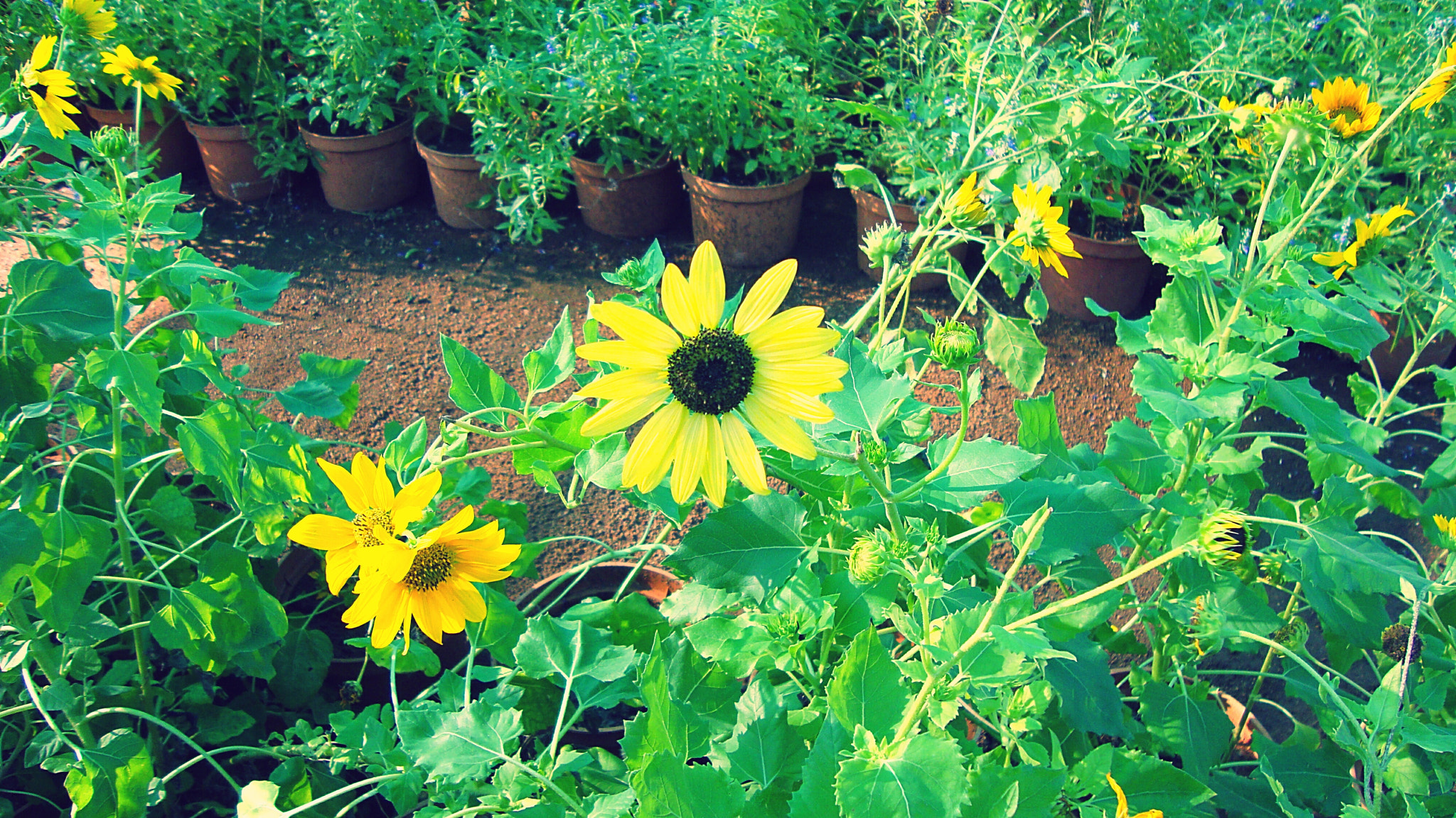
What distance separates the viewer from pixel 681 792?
798 millimetres

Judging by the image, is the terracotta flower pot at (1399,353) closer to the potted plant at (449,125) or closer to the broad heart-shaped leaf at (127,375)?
the potted plant at (449,125)

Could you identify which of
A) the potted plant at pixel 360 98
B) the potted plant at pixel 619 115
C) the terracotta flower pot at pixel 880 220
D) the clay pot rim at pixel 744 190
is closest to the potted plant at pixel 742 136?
the clay pot rim at pixel 744 190

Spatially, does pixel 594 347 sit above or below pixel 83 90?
above

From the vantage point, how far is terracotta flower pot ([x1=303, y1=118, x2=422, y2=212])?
12.2 feet

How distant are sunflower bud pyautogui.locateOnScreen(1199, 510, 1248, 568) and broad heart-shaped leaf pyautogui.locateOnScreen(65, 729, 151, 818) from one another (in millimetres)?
1562

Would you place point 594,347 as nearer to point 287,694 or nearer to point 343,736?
point 343,736

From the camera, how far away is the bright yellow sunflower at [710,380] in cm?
88

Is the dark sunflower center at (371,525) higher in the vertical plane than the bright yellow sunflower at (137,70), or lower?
lower

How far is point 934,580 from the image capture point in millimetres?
831

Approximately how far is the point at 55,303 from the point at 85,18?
75 centimetres

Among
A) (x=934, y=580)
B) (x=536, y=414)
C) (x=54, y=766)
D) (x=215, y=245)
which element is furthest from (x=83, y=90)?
(x=934, y=580)

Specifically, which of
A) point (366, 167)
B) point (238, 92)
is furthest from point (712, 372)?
point (238, 92)

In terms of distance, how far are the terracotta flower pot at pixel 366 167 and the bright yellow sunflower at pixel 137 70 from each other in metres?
1.62

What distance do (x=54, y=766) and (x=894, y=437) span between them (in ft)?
4.32
